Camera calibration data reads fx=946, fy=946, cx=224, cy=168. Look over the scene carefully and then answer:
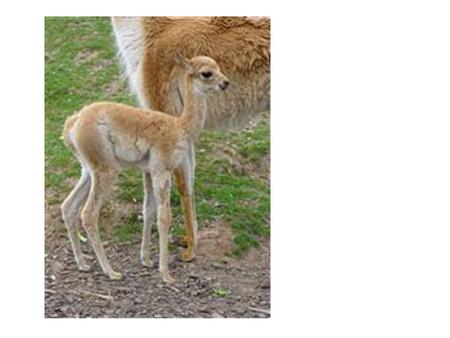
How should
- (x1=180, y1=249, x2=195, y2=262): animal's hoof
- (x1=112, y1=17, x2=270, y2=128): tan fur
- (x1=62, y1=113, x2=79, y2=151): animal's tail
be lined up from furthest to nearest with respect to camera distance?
(x1=112, y1=17, x2=270, y2=128): tan fur
(x1=180, y1=249, x2=195, y2=262): animal's hoof
(x1=62, y1=113, x2=79, y2=151): animal's tail

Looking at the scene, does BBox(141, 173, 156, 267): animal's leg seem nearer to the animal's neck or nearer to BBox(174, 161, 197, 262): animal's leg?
BBox(174, 161, 197, 262): animal's leg

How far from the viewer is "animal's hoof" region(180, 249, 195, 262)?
4176 mm

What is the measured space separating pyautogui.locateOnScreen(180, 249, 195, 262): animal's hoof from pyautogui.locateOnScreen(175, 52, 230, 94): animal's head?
71cm

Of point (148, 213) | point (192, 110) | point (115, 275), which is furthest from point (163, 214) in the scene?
point (192, 110)

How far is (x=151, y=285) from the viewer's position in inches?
158

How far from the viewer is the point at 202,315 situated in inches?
157

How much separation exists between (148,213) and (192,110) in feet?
1.62

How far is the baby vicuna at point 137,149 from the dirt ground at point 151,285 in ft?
0.17

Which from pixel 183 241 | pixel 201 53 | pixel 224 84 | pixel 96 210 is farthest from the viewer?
pixel 201 53

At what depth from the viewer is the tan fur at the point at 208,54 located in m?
4.39

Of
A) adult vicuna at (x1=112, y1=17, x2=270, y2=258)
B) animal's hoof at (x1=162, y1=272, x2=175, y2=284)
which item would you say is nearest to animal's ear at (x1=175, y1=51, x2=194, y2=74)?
adult vicuna at (x1=112, y1=17, x2=270, y2=258)

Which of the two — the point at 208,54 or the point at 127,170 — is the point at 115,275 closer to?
the point at 127,170

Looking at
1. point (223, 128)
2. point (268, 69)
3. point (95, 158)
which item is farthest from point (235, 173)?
point (95, 158)
